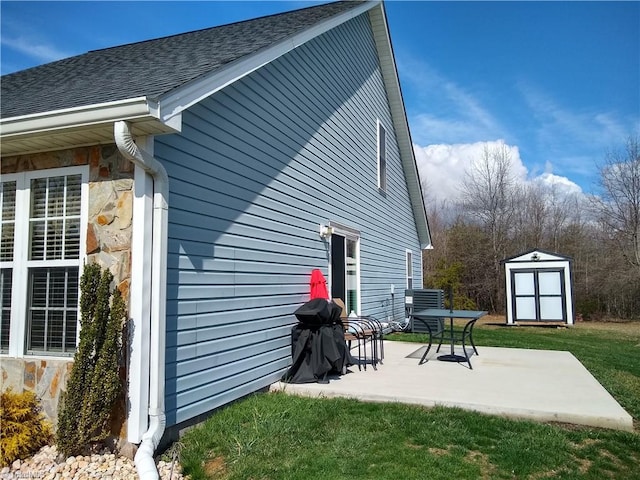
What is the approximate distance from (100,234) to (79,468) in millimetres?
1624

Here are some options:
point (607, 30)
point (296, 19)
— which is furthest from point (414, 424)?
point (607, 30)

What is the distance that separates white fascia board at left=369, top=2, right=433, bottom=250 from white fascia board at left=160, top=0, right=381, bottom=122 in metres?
3.85

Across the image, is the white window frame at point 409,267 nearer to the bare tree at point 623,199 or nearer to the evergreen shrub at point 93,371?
the evergreen shrub at point 93,371

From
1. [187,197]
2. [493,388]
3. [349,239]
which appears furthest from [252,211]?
[349,239]

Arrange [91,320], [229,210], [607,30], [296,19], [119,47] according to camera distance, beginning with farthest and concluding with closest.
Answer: [607,30]
[119,47]
[296,19]
[229,210]
[91,320]

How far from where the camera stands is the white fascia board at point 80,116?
10.0 feet

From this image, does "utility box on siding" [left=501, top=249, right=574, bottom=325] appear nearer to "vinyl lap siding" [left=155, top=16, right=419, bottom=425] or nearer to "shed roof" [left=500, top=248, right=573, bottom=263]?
"shed roof" [left=500, top=248, right=573, bottom=263]

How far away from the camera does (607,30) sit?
10938 mm

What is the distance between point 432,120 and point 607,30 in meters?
11.3

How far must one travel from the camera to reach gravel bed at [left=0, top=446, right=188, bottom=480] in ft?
9.80

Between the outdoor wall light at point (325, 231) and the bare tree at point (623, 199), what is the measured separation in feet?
61.4

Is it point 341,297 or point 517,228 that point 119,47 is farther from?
point 517,228

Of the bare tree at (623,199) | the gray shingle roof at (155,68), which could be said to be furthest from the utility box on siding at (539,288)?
the gray shingle roof at (155,68)

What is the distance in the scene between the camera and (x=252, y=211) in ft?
16.0
